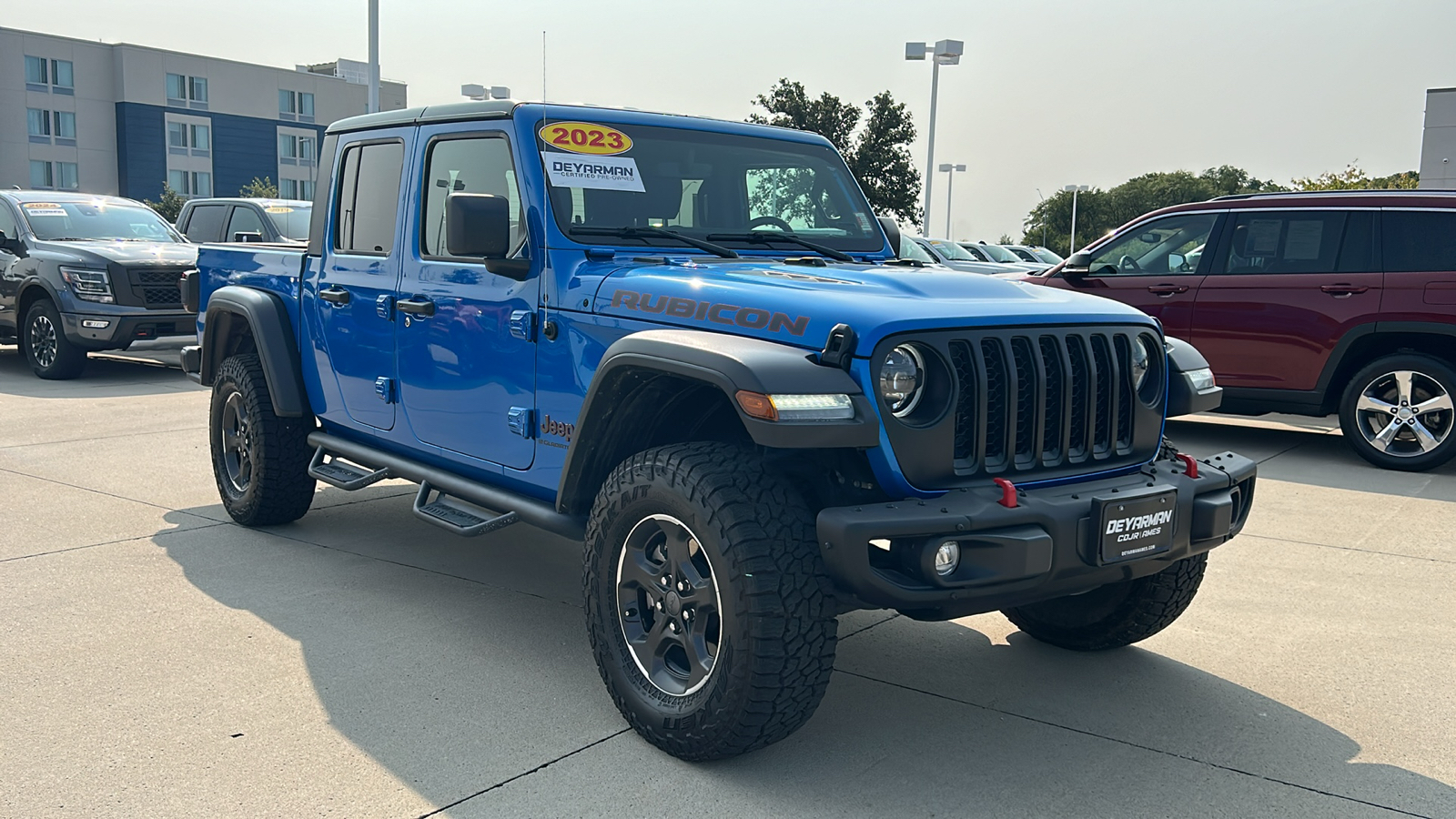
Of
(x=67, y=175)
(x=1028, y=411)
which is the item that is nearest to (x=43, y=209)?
(x=1028, y=411)

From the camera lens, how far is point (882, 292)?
361 centimetres

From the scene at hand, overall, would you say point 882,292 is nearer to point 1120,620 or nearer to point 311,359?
point 1120,620

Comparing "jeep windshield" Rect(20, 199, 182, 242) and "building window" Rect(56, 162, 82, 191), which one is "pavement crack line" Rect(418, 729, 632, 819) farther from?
"building window" Rect(56, 162, 82, 191)

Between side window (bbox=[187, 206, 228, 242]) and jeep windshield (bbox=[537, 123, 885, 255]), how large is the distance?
11.3m

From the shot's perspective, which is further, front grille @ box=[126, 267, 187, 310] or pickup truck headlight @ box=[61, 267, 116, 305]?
front grille @ box=[126, 267, 187, 310]

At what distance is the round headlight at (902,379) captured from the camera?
3.31 meters

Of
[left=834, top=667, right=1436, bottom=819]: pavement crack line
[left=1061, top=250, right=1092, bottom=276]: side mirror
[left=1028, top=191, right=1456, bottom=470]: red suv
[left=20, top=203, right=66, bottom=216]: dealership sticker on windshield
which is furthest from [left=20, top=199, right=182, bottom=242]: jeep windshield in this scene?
[left=834, top=667, right=1436, bottom=819]: pavement crack line

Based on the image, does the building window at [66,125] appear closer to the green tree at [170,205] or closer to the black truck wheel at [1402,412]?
the green tree at [170,205]

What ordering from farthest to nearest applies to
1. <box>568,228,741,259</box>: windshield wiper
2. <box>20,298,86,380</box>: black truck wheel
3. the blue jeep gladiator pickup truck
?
<box>20,298,86,380</box>: black truck wheel → <box>568,228,741,259</box>: windshield wiper → the blue jeep gladiator pickup truck

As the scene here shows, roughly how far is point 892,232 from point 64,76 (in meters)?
63.9

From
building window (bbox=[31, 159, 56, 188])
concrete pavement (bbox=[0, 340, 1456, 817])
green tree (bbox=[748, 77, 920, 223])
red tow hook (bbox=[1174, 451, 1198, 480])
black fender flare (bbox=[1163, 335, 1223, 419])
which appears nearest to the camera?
concrete pavement (bbox=[0, 340, 1456, 817])

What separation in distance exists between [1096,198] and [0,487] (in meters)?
103

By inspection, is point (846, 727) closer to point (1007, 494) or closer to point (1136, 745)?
point (1136, 745)

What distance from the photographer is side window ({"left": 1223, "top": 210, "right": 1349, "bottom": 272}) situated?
8.57 m
